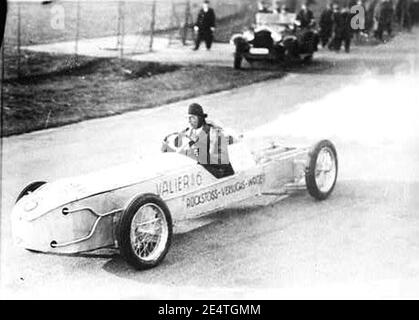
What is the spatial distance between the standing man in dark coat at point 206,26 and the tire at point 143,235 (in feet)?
18.4

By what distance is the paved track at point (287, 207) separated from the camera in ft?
16.1

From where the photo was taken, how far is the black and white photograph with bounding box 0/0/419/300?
494 centimetres

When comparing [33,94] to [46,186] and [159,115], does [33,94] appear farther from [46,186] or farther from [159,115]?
[46,186]

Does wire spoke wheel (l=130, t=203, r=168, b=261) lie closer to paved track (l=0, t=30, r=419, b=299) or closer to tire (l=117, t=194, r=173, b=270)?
tire (l=117, t=194, r=173, b=270)

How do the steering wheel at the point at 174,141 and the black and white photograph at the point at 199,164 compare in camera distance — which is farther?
the steering wheel at the point at 174,141

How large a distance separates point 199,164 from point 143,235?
89 cm

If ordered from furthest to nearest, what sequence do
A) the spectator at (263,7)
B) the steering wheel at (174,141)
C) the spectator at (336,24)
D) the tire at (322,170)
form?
1. the spectator at (263,7)
2. the spectator at (336,24)
3. the tire at (322,170)
4. the steering wheel at (174,141)

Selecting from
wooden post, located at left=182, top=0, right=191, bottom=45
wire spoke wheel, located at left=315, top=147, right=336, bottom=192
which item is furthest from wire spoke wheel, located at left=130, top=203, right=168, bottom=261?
wooden post, located at left=182, top=0, right=191, bottom=45

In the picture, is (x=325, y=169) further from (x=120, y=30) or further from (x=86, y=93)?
(x=120, y=30)

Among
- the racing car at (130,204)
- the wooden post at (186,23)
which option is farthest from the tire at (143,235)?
the wooden post at (186,23)

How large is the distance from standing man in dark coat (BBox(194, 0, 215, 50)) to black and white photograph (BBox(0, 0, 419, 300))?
5 cm

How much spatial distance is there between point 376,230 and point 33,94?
14.7 feet

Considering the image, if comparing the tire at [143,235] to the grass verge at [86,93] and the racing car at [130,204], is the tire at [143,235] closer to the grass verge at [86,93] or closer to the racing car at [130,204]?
the racing car at [130,204]

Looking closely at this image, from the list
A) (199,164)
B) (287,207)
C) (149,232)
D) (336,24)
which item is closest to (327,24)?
(336,24)
